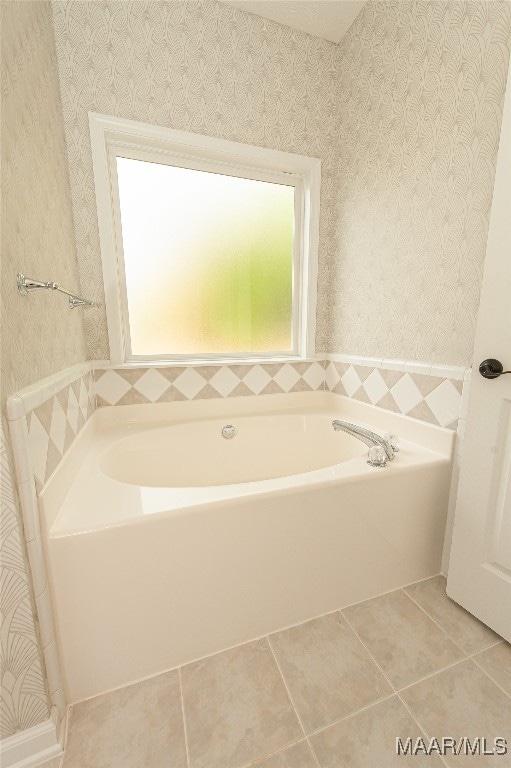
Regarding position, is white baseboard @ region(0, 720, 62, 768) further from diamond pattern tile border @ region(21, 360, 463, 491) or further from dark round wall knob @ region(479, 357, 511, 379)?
dark round wall knob @ region(479, 357, 511, 379)

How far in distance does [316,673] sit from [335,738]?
0.55ft

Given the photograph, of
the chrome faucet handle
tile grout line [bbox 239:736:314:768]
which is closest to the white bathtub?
the chrome faucet handle

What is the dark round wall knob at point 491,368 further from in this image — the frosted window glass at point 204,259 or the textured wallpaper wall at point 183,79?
the textured wallpaper wall at point 183,79

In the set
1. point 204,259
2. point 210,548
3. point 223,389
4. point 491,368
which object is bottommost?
point 210,548

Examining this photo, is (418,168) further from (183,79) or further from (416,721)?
(416,721)

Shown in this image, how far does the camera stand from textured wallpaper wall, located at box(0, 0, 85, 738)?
0.73 meters

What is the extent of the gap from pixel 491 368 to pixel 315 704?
1151 mm

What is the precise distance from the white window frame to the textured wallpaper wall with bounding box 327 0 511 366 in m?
0.20

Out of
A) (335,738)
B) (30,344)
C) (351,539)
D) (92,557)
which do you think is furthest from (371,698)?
(30,344)

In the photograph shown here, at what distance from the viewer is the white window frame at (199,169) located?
149 centimetres

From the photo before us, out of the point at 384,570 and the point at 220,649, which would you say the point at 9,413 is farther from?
the point at 384,570

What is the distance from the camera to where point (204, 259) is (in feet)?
5.97

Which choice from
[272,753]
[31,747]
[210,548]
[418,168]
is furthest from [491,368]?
A: [31,747]

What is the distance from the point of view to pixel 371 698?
3.03ft
